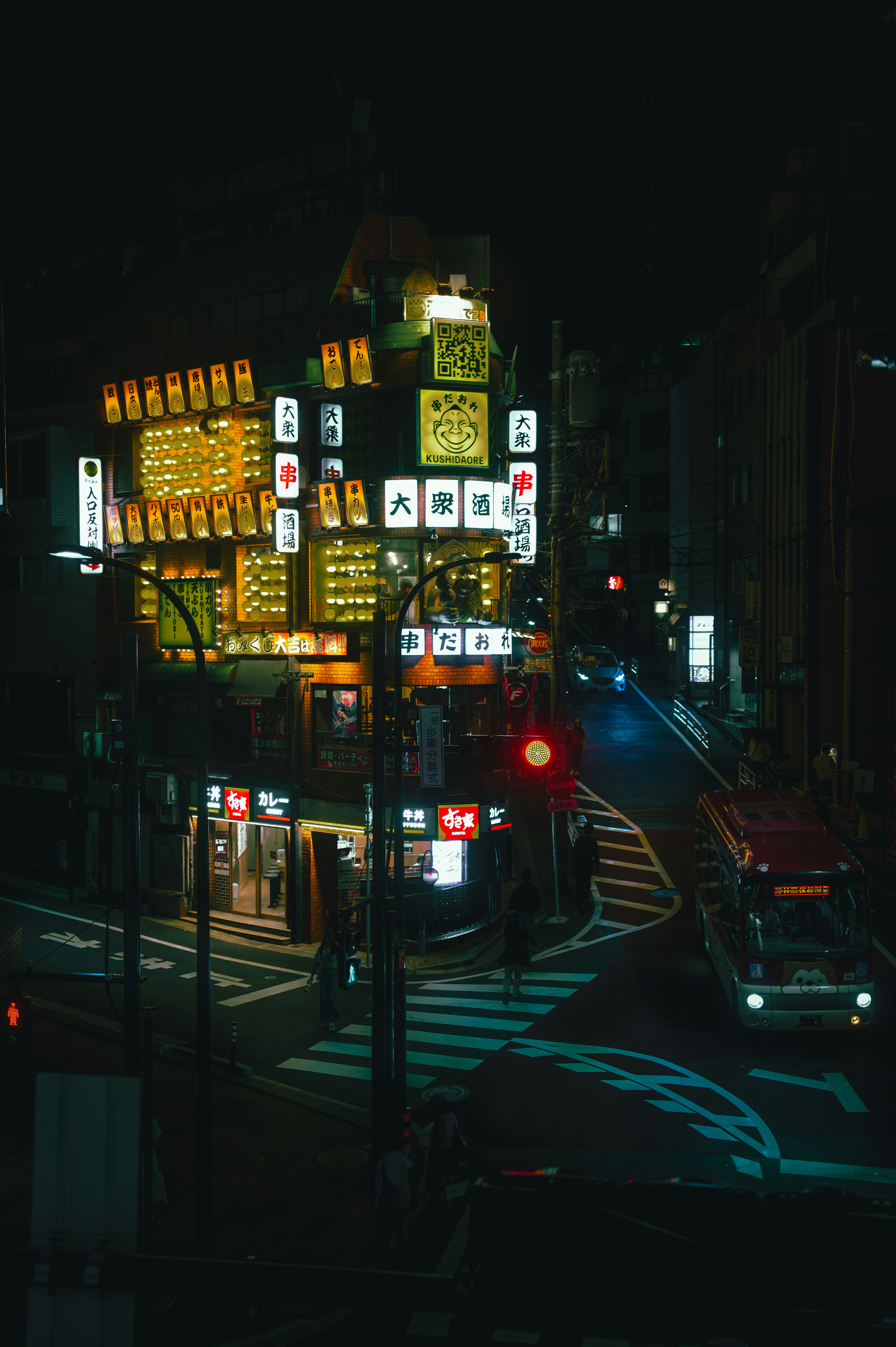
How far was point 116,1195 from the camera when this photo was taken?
454cm

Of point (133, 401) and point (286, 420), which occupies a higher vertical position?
point (133, 401)

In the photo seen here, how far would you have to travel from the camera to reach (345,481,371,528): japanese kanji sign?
24281mm

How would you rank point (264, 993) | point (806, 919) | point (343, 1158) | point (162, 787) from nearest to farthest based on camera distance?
point (343, 1158) → point (806, 919) → point (264, 993) → point (162, 787)

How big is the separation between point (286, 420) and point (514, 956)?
15.4 meters

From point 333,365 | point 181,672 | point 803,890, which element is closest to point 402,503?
point 333,365

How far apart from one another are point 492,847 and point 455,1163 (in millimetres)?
14642

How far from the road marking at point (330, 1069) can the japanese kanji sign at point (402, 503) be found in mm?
13015

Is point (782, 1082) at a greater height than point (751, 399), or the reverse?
point (751, 399)

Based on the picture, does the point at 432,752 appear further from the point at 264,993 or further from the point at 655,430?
the point at 655,430

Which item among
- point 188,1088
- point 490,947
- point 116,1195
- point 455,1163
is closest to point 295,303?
point 490,947

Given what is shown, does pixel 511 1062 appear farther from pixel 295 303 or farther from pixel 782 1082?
pixel 295 303

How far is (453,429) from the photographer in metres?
24.3

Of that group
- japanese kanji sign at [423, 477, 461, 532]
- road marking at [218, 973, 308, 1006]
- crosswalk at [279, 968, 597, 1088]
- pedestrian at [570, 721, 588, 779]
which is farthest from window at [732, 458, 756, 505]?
road marking at [218, 973, 308, 1006]

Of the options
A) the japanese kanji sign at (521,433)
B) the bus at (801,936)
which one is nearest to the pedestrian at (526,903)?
the bus at (801,936)
